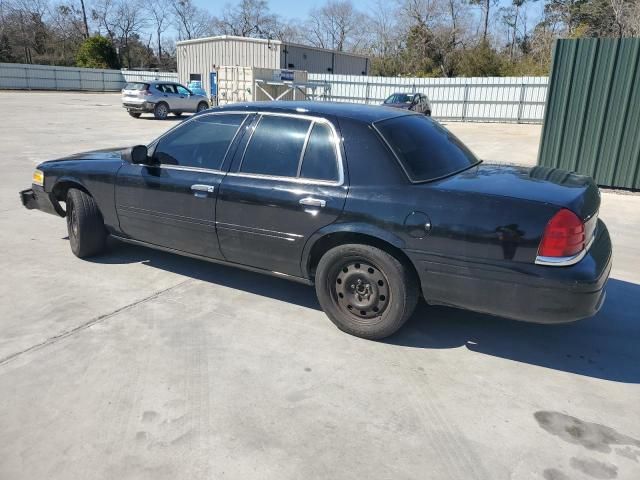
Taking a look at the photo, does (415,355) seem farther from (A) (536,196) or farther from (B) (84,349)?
(B) (84,349)

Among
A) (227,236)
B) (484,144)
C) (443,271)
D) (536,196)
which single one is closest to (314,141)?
(227,236)

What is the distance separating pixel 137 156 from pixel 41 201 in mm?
1698

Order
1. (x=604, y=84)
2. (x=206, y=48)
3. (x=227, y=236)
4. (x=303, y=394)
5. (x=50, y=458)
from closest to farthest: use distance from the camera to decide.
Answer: (x=50, y=458), (x=303, y=394), (x=227, y=236), (x=604, y=84), (x=206, y=48)

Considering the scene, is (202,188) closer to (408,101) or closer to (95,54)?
(408,101)

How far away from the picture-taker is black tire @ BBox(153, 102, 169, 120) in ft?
77.8

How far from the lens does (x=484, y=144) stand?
16.9 m

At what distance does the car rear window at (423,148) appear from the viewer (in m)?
3.72

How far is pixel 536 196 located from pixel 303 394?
1909 millimetres

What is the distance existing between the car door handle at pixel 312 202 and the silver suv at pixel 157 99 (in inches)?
786

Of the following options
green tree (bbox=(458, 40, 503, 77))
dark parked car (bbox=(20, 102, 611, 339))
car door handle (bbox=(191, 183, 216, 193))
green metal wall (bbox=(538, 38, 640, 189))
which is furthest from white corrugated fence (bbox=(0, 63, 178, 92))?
car door handle (bbox=(191, 183, 216, 193))

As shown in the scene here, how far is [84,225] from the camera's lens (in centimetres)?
511

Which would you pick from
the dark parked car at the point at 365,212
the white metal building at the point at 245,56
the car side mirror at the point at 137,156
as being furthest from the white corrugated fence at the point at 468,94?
the car side mirror at the point at 137,156

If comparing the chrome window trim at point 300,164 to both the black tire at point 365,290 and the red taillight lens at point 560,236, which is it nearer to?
the black tire at point 365,290

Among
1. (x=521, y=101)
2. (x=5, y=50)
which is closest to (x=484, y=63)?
(x=521, y=101)
